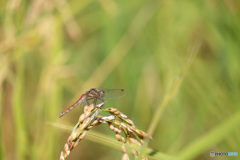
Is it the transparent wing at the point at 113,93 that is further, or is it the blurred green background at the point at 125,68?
the blurred green background at the point at 125,68

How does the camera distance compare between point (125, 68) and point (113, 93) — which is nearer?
point (113, 93)

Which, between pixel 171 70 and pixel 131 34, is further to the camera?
pixel 131 34

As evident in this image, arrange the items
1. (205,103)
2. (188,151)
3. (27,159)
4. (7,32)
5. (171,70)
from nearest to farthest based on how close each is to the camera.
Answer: (188,151), (27,159), (205,103), (7,32), (171,70)

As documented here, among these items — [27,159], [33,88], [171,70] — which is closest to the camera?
[27,159]

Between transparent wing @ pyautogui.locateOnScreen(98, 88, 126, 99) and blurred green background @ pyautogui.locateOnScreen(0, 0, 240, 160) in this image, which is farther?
blurred green background @ pyautogui.locateOnScreen(0, 0, 240, 160)

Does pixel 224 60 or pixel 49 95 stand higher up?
pixel 224 60

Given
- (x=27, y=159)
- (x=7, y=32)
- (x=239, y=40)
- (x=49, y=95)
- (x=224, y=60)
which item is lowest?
(x=27, y=159)

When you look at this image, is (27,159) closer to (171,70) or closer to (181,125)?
(181,125)

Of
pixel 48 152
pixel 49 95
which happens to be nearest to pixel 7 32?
pixel 49 95
